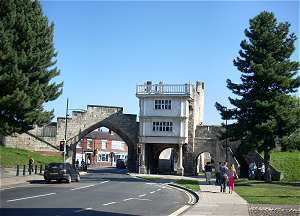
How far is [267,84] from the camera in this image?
1710 inches

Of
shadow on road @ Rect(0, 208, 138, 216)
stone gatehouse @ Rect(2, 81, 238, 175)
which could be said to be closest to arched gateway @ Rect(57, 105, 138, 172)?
stone gatehouse @ Rect(2, 81, 238, 175)

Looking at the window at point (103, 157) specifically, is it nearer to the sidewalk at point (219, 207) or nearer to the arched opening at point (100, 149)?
the arched opening at point (100, 149)

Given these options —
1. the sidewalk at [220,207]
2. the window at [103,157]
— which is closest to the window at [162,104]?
the sidewalk at [220,207]

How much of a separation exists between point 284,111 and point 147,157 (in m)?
27.4

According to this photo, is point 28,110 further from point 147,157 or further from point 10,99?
point 147,157

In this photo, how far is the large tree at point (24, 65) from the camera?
116 feet

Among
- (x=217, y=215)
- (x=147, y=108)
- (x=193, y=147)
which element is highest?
(x=147, y=108)

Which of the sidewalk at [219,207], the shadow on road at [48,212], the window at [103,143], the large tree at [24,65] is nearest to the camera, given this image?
the shadow on road at [48,212]

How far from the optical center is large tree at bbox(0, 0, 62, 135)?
1388 inches

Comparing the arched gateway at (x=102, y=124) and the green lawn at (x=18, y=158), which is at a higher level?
the arched gateway at (x=102, y=124)

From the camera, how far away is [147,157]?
6575 centimetres

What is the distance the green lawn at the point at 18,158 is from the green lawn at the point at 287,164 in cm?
2577

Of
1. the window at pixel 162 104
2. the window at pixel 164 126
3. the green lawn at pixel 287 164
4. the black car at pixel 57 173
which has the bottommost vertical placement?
the black car at pixel 57 173

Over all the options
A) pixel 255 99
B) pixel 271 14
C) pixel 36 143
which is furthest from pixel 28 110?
pixel 36 143
